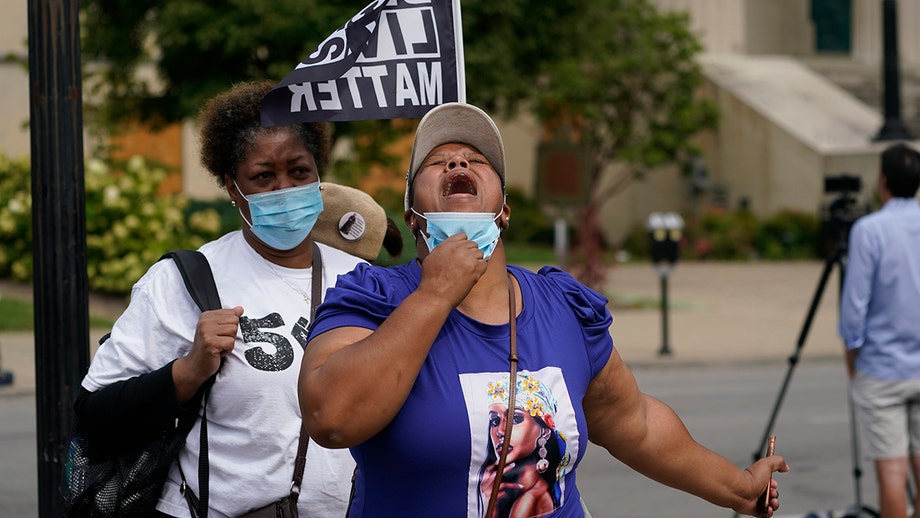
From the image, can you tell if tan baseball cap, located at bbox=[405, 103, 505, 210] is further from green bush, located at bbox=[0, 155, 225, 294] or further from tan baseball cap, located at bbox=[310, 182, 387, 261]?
green bush, located at bbox=[0, 155, 225, 294]

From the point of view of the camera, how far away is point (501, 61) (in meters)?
19.1

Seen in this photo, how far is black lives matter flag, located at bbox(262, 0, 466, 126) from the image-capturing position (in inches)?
135

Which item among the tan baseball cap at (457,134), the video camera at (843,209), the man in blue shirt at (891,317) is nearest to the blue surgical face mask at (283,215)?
the tan baseball cap at (457,134)

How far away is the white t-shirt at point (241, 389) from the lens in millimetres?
3283

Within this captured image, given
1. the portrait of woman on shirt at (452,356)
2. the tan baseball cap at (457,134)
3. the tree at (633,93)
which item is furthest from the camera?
the tree at (633,93)

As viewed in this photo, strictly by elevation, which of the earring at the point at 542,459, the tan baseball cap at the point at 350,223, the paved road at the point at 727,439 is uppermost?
the tan baseball cap at the point at 350,223

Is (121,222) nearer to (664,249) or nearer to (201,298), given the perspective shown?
(664,249)

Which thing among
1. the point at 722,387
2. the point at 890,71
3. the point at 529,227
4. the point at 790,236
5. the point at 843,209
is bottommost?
the point at 722,387

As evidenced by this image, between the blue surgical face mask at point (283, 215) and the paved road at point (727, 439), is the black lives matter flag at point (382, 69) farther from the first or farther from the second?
the paved road at point (727, 439)

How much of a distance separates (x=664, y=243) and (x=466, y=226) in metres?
12.8

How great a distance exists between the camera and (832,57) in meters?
36.4

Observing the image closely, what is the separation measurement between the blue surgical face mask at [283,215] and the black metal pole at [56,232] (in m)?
0.68

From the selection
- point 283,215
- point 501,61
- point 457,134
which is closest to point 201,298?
point 283,215

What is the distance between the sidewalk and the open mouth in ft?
33.8
